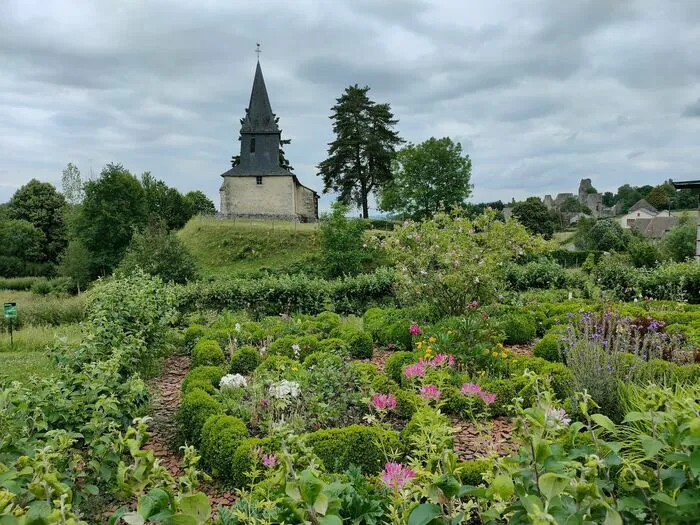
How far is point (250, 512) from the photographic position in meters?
2.57

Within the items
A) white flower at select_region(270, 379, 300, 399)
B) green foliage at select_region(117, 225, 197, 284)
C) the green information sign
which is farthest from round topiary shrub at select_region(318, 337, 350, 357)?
green foliage at select_region(117, 225, 197, 284)

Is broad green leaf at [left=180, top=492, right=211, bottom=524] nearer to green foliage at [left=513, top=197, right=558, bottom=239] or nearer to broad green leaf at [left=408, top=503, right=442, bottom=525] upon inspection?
broad green leaf at [left=408, top=503, right=442, bottom=525]

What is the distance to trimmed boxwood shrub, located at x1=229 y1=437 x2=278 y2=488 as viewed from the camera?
331 centimetres

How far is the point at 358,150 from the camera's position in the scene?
136 feet

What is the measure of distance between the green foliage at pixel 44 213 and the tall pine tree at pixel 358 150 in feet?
76.2

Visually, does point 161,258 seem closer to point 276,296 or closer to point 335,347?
point 276,296

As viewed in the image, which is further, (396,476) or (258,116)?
(258,116)

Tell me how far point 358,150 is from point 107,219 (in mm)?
Result: 20689

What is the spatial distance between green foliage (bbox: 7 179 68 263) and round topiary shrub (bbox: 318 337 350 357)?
134 feet

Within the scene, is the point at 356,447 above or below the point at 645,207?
below

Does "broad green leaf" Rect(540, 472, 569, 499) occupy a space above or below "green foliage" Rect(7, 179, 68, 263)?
below

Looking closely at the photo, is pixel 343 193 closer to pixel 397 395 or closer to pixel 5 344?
pixel 5 344

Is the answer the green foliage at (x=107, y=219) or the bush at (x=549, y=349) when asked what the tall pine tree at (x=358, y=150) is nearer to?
the green foliage at (x=107, y=219)

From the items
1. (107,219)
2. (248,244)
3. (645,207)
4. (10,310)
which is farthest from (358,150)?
(645,207)
